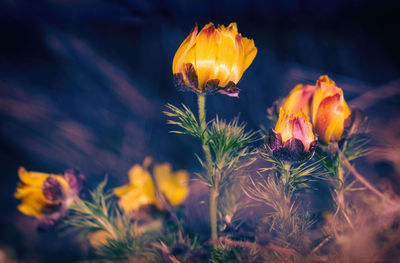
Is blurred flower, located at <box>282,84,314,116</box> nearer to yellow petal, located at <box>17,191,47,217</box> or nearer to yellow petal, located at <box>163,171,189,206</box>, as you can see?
yellow petal, located at <box>163,171,189,206</box>

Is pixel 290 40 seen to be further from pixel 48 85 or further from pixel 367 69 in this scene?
pixel 48 85

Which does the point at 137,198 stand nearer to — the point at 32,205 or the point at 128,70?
the point at 32,205

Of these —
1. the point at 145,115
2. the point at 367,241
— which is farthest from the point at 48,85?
the point at 367,241

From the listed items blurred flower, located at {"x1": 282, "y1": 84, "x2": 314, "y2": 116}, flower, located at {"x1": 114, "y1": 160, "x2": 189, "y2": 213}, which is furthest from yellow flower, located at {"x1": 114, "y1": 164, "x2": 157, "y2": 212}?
blurred flower, located at {"x1": 282, "y1": 84, "x2": 314, "y2": 116}

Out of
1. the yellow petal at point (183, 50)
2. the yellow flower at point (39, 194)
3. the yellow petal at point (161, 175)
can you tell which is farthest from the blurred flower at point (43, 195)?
the yellow petal at point (183, 50)

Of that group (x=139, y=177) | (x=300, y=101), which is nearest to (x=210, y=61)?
(x=300, y=101)
